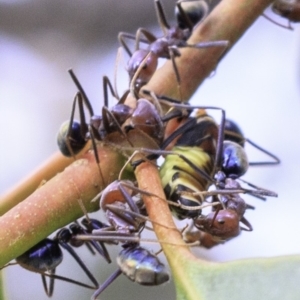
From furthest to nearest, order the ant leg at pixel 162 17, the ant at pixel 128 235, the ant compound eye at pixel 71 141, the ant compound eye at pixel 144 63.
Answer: the ant leg at pixel 162 17 → the ant compound eye at pixel 144 63 → the ant compound eye at pixel 71 141 → the ant at pixel 128 235

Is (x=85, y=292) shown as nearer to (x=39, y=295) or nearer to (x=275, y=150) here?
(x=39, y=295)

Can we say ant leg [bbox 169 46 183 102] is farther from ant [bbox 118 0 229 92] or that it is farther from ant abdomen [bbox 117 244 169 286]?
ant abdomen [bbox 117 244 169 286]

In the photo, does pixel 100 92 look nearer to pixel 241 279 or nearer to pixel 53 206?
pixel 53 206

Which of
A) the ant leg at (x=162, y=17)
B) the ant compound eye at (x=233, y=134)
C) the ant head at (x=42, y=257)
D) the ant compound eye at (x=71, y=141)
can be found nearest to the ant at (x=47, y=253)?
the ant head at (x=42, y=257)

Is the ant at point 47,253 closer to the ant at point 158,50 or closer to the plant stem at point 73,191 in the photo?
the plant stem at point 73,191

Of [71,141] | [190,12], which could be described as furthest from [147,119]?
[190,12]

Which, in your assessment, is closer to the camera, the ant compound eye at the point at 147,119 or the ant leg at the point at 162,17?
the ant compound eye at the point at 147,119
